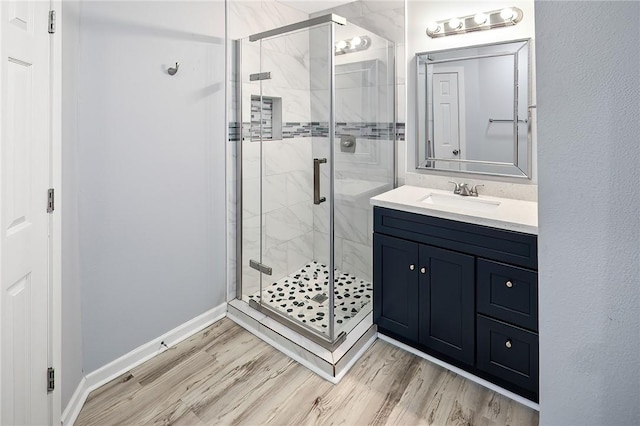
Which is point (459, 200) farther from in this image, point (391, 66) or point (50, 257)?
point (50, 257)

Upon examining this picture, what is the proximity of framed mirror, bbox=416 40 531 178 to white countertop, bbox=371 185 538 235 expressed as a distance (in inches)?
7.7

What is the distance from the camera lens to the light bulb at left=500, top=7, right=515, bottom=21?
2152 mm

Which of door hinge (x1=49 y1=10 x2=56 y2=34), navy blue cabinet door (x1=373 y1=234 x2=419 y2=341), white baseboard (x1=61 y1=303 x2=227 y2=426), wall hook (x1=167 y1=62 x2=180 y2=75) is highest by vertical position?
wall hook (x1=167 y1=62 x2=180 y2=75)

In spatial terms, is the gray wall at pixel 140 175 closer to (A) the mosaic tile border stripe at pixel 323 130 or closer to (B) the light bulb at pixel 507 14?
(A) the mosaic tile border stripe at pixel 323 130

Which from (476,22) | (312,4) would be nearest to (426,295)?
(476,22)

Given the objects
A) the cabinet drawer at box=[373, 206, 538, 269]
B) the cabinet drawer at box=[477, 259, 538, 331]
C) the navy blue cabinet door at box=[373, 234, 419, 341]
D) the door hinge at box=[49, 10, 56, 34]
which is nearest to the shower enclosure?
the navy blue cabinet door at box=[373, 234, 419, 341]

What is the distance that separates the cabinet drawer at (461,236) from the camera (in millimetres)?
1799

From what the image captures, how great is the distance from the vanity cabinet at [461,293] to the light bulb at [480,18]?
4.13 ft

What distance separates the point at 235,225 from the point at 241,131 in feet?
2.30

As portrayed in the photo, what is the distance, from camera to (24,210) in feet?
4.32

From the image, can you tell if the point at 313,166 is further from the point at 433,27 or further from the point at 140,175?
the point at 433,27

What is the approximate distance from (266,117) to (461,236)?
1511 mm

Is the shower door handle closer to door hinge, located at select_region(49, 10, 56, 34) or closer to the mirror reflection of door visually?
the mirror reflection of door

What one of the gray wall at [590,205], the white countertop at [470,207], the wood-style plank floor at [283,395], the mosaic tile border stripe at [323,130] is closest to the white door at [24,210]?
the wood-style plank floor at [283,395]
